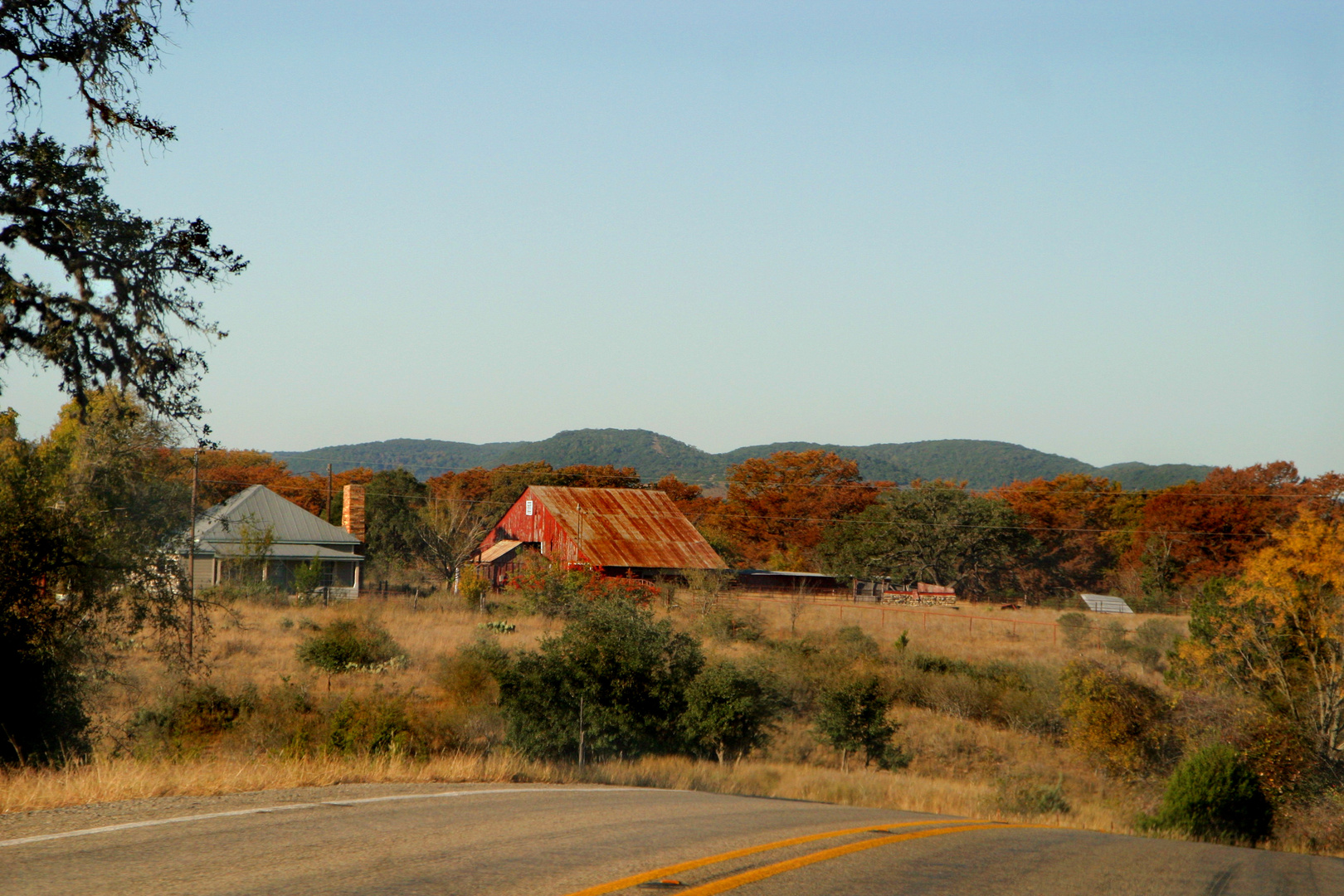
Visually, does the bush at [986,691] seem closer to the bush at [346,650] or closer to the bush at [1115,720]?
the bush at [1115,720]

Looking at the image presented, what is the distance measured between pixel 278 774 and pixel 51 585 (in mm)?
8020

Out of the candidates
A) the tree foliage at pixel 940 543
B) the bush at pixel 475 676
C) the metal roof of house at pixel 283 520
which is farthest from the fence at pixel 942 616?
the bush at pixel 475 676

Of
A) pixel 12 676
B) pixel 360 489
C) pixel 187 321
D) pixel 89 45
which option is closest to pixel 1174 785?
pixel 187 321

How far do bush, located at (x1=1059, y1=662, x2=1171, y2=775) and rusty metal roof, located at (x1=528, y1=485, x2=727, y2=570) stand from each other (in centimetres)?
2406

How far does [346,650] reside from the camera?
2864 cm

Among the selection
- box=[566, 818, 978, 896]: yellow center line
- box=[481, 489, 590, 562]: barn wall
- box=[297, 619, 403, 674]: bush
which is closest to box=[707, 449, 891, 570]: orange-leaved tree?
box=[481, 489, 590, 562]: barn wall

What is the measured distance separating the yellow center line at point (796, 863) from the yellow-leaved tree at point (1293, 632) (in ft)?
64.8

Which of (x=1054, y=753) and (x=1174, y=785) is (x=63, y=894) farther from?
(x=1054, y=753)

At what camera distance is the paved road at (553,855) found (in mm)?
5875

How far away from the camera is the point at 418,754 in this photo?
13234 mm

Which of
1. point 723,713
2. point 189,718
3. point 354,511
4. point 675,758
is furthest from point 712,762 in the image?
point 354,511

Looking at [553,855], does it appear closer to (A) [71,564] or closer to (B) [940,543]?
(A) [71,564]

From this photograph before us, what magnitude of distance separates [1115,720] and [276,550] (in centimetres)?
3625

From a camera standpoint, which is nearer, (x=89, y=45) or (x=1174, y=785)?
(x=89, y=45)
